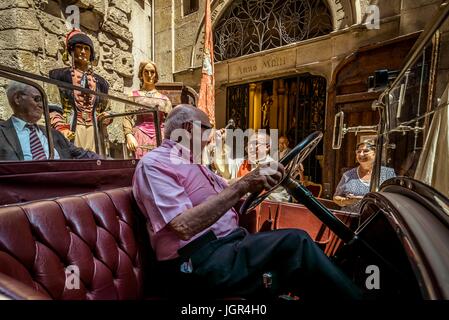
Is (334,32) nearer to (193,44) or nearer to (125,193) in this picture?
(193,44)

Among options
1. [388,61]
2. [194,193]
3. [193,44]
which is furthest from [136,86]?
[194,193]

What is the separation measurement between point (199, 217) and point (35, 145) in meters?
1.57

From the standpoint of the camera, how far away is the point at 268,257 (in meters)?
1.19

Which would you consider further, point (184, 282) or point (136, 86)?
point (136, 86)

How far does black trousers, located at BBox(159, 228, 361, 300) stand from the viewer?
3.69 ft

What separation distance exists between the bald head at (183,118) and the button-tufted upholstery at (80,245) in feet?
1.49

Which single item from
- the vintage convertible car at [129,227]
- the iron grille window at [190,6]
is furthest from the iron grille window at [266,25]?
the vintage convertible car at [129,227]

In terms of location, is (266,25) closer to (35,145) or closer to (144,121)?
(144,121)

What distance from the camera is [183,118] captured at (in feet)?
4.99

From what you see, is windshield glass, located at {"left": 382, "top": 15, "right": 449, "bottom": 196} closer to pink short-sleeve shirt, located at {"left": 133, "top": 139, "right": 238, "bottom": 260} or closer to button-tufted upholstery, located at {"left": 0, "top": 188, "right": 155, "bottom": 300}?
pink short-sleeve shirt, located at {"left": 133, "top": 139, "right": 238, "bottom": 260}

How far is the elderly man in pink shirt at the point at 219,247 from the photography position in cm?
116
